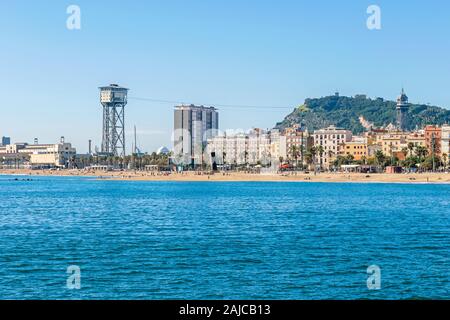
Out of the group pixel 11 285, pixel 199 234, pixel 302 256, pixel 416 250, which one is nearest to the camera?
pixel 11 285

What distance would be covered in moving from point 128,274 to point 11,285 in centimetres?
497

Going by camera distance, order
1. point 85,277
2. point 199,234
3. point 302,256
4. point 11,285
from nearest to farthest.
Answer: point 11,285, point 85,277, point 302,256, point 199,234

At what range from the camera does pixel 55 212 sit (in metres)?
73.2

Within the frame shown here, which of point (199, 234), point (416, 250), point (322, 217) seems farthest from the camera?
point (322, 217)

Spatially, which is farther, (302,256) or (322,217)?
(322,217)
